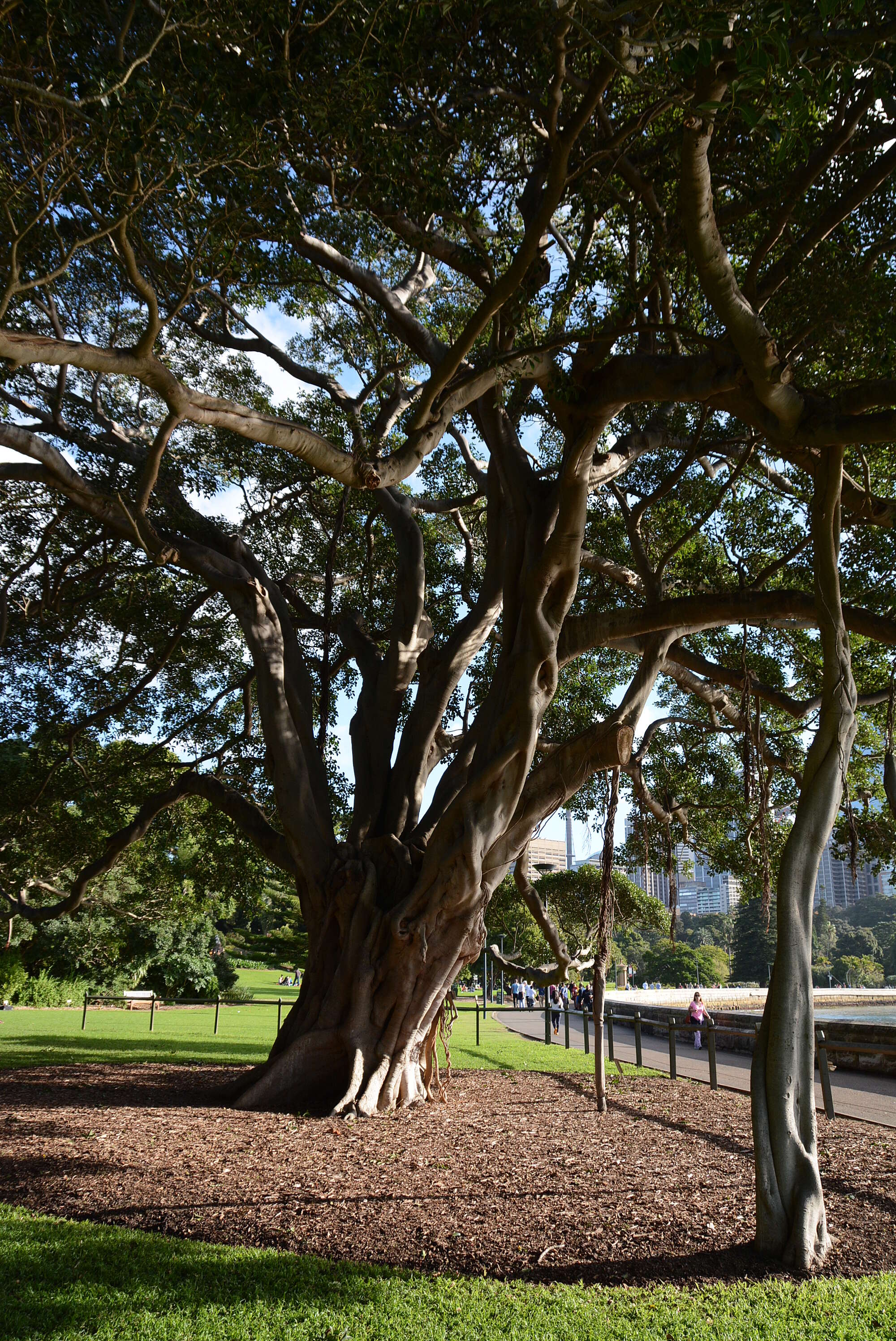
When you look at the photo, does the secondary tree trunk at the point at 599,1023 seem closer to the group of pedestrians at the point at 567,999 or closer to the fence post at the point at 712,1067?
the fence post at the point at 712,1067

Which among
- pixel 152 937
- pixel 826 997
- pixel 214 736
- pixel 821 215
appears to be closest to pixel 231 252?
pixel 821 215

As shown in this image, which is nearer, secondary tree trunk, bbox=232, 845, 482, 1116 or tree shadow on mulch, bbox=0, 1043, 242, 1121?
secondary tree trunk, bbox=232, 845, 482, 1116

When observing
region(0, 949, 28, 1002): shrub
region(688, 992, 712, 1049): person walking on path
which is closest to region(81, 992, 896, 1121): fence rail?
region(688, 992, 712, 1049): person walking on path

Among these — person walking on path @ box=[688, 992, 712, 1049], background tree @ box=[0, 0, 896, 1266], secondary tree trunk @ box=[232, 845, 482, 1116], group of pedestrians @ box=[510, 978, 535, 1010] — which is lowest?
group of pedestrians @ box=[510, 978, 535, 1010]

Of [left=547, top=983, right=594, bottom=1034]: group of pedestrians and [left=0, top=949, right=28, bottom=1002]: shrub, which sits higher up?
[left=0, top=949, right=28, bottom=1002]: shrub

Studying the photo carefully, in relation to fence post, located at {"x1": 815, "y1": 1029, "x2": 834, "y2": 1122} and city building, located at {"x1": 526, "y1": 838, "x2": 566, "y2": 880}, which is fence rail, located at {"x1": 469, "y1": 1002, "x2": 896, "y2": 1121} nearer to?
fence post, located at {"x1": 815, "y1": 1029, "x2": 834, "y2": 1122}

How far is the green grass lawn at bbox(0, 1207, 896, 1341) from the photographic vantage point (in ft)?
10.6

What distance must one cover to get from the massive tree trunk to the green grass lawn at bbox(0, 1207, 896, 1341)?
299mm

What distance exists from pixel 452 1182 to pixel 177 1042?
12.0 m

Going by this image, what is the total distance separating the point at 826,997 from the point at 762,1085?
40.0 m

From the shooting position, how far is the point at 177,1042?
1556 cm

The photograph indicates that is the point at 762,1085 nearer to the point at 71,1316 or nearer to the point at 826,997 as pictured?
the point at 71,1316

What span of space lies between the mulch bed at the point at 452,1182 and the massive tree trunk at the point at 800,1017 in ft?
0.73

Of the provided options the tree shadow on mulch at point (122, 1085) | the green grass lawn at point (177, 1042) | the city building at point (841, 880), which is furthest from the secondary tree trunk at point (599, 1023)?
the green grass lawn at point (177, 1042)
